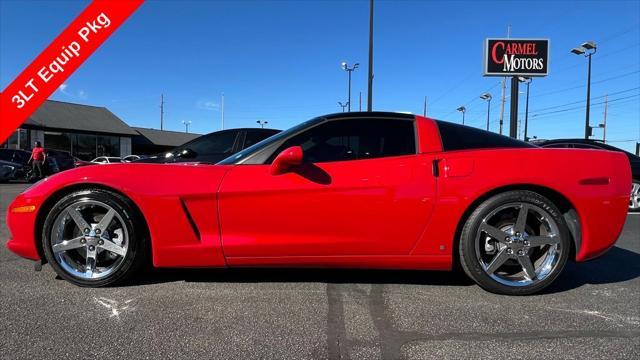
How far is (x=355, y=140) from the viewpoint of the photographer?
129 inches

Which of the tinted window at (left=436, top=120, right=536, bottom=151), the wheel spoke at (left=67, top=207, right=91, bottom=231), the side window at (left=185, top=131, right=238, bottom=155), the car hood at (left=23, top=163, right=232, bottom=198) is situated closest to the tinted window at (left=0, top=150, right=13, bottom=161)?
the side window at (left=185, top=131, right=238, bottom=155)

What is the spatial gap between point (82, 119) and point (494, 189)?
39832 mm

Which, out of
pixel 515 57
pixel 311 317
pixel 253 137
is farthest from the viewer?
pixel 515 57

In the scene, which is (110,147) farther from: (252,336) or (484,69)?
(252,336)

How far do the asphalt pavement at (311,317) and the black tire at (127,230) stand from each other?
0.30 ft

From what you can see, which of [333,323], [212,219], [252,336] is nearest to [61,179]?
[212,219]

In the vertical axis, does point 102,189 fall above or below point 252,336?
above

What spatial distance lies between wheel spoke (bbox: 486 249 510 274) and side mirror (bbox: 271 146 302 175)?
157 centimetres

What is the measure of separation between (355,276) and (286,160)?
1.23 m

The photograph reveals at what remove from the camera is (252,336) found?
7.93ft

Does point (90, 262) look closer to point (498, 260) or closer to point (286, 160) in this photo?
point (286, 160)

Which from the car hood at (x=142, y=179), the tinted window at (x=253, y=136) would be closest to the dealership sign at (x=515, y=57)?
the tinted window at (x=253, y=136)

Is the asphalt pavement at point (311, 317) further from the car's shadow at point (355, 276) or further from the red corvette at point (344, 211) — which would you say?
the red corvette at point (344, 211)

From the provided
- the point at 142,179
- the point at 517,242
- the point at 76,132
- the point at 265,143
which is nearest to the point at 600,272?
the point at 517,242
